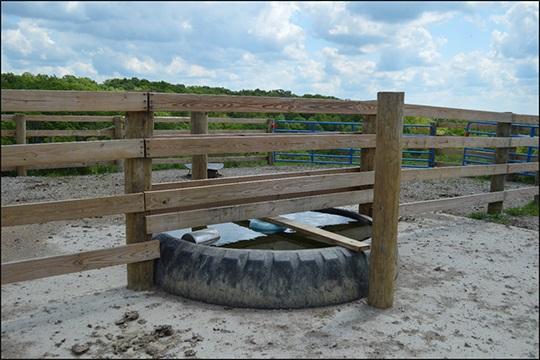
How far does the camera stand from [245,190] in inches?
165

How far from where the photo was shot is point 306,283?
360 cm

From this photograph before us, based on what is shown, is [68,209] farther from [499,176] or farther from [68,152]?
[499,176]

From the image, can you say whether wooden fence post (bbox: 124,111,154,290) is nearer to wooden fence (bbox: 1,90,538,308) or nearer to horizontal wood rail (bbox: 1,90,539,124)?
wooden fence (bbox: 1,90,538,308)

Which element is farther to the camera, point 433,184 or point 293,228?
point 433,184

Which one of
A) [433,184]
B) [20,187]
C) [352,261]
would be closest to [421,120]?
[433,184]

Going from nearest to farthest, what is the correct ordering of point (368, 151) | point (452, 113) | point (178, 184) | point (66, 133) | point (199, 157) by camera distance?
point (178, 184) < point (199, 157) < point (368, 151) < point (452, 113) < point (66, 133)

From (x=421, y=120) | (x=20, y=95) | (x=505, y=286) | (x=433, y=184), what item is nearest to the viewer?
(x=20, y=95)

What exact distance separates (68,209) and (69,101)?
723 millimetres

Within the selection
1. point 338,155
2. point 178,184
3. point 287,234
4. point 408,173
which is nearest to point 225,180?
point 178,184

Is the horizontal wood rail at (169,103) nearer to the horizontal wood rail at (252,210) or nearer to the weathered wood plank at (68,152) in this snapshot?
the weathered wood plank at (68,152)

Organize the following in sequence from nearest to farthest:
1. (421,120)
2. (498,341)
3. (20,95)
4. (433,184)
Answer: (20,95) < (498,341) < (433,184) < (421,120)

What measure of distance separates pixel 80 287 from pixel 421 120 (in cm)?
1704

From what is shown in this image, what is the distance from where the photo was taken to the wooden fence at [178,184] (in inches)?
124

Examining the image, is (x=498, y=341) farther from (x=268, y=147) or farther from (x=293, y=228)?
(x=268, y=147)
